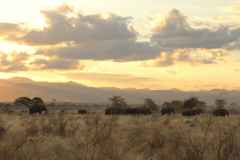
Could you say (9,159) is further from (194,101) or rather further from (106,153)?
(194,101)

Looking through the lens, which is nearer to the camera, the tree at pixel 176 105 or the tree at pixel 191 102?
the tree at pixel 191 102

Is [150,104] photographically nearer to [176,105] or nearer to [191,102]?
[191,102]

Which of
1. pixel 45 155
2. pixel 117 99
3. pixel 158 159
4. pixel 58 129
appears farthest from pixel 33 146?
pixel 117 99

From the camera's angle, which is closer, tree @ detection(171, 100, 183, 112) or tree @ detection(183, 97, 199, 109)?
tree @ detection(183, 97, 199, 109)

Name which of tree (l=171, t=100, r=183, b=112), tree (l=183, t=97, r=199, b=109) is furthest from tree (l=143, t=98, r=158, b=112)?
tree (l=171, t=100, r=183, b=112)

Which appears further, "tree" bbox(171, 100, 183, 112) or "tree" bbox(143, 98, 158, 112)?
"tree" bbox(171, 100, 183, 112)

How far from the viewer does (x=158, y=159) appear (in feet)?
23.4

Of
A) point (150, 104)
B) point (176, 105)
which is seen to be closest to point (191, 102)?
point (150, 104)

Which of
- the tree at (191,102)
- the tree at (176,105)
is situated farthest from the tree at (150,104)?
the tree at (176,105)

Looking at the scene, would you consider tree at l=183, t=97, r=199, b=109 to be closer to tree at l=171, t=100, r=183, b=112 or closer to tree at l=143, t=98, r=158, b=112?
tree at l=143, t=98, r=158, b=112

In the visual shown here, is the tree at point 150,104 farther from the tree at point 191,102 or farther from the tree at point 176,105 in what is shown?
the tree at point 176,105

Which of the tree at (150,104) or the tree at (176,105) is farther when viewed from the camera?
the tree at (176,105)

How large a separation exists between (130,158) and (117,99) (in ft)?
198

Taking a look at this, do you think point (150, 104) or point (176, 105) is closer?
point (150, 104)
